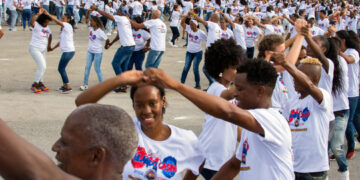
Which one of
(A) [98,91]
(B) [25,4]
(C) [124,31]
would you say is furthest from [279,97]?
(B) [25,4]

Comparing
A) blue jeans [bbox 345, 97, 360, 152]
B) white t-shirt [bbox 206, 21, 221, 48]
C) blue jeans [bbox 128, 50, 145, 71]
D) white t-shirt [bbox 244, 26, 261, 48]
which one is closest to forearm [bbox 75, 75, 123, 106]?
blue jeans [bbox 345, 97, 360, 152]

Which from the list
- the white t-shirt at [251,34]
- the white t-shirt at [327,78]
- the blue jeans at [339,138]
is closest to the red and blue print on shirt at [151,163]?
the blue jeans at [339,138]

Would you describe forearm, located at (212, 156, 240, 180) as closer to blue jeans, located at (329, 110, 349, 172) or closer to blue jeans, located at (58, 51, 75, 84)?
blue jeans, located at (329, 110, 349, 172)

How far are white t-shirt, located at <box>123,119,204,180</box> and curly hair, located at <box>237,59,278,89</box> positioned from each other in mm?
584

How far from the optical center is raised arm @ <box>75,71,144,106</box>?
7.87 feet

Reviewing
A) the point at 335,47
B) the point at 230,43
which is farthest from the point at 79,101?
the point at 335,47

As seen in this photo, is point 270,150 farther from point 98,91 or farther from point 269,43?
point 269,43

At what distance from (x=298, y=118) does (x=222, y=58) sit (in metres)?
0.92

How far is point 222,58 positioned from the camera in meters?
4.01

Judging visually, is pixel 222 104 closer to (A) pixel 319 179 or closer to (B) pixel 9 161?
(B) pixel 9 161

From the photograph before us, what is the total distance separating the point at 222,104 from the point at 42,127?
19.2 ft

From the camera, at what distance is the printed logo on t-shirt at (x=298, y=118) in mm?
3956

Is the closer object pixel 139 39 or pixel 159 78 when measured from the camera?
pixel 159 78

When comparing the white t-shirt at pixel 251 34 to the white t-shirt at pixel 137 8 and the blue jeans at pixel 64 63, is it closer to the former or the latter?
the blue jeans at pixel 64 63
